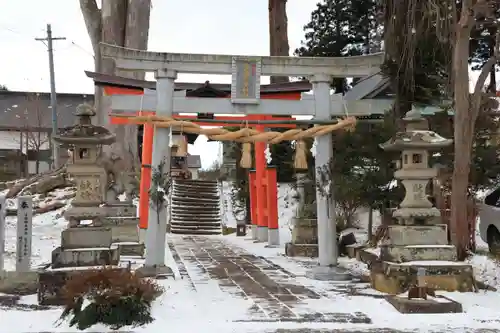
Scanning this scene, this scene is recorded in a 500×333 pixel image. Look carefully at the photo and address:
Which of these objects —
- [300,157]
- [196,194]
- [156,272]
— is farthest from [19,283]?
[196,194]

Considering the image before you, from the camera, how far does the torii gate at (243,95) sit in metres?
10.1

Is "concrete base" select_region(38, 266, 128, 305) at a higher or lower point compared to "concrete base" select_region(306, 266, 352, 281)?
higher

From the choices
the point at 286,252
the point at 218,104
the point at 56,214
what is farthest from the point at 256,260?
the point at 56,214

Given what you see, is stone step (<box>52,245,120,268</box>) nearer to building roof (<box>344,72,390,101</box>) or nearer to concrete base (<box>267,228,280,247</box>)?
concrete base (<box>267,228,280,247</box>)

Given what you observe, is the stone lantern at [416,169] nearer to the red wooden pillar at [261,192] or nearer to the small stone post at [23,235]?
the small stone post at [23,235]

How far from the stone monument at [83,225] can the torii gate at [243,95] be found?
157cm

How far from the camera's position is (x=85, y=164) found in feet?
28.5

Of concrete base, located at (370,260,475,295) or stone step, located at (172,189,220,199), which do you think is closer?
concrete base, located at (370,260,475,295)

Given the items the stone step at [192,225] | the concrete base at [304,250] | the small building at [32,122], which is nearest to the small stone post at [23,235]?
the concrete base at [304,250]

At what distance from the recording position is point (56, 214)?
20.4 metres

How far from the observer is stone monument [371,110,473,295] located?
27.5ft

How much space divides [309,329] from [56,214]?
16.2 metres

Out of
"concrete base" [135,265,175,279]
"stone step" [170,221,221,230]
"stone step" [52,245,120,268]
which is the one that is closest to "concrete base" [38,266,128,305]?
"stone step" [52,245,120,268]

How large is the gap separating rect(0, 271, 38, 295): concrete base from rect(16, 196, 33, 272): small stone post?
0.53ft
